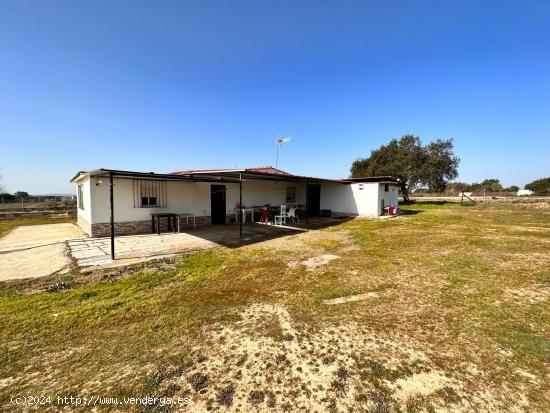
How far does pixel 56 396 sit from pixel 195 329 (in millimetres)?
1305

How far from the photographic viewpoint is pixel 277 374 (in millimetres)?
2318

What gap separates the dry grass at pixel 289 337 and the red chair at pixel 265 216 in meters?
7.76

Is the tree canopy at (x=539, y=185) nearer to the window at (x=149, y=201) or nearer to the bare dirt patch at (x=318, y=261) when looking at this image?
the bare dirt patch at (x=318, y=261)

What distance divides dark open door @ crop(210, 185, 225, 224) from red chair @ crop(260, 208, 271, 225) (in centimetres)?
214

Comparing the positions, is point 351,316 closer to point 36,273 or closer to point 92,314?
point 92,314

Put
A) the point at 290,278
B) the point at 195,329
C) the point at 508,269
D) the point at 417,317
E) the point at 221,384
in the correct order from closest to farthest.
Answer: the point at 221,384, the point at 195,329, the point at 417,317, the point at 290,278, the point at 508,269

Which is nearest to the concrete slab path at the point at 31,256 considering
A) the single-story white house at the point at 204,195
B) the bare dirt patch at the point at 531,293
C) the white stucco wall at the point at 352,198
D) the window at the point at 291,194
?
the single-story white house at the point at 204,195

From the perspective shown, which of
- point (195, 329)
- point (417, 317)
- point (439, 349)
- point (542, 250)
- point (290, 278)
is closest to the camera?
point (439, 349)

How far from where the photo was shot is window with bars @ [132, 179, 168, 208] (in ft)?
33.1

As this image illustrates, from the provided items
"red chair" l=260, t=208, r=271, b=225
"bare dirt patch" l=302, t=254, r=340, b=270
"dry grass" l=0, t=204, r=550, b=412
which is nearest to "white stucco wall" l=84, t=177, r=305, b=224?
"red chair" l=260, t=208, r=271, b=225

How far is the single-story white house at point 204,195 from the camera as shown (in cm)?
920

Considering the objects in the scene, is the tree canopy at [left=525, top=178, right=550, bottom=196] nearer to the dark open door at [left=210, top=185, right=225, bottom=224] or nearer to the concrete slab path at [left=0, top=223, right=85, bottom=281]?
the dark open door at [left=210, top=185, right=225, bottom=224]

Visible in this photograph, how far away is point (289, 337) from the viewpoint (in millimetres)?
2896

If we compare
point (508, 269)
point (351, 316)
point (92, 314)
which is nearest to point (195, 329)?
point (92, 314)
